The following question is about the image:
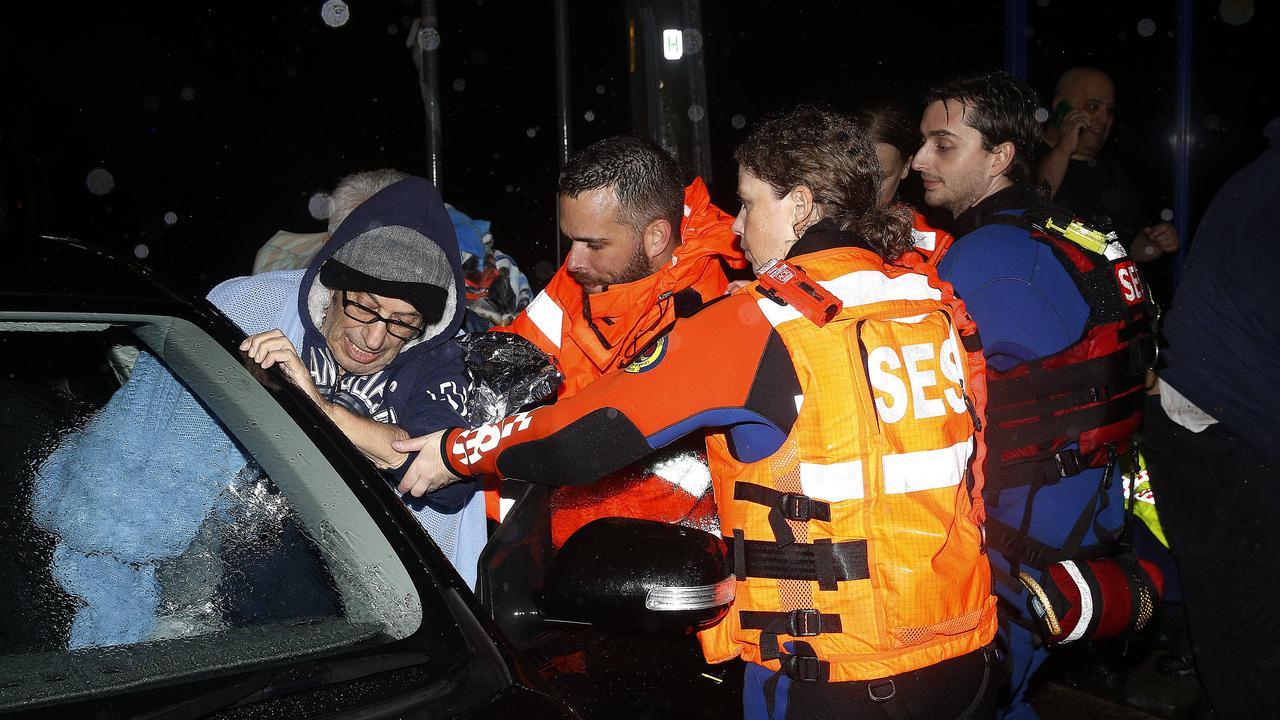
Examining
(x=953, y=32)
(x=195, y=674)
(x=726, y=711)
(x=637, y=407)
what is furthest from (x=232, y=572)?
(x=953, y=32)

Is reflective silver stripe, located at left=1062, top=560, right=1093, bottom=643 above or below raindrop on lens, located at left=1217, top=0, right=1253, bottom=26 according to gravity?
below

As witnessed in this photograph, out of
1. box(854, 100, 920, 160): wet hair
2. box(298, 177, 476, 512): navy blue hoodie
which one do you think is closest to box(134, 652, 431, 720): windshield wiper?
box(298, 177, 476, 512): navy blue hoodie

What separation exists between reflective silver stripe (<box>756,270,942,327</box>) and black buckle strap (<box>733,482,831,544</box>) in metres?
0.31

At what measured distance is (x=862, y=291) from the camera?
1925 millimetres

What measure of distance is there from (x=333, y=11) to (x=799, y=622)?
10.5 metres

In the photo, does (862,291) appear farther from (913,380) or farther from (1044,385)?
(1044,385)

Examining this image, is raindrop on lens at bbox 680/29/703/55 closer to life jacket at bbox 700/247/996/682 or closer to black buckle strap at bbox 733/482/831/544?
life jacket at bbox 700/247/996/682

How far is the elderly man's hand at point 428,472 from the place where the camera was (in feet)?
7.03

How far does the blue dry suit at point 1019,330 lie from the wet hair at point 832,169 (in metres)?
0.58

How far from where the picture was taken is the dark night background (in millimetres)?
5992

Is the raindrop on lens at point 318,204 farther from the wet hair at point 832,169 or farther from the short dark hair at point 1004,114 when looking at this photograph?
the wet hair at point 832,169

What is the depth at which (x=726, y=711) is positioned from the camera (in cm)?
205

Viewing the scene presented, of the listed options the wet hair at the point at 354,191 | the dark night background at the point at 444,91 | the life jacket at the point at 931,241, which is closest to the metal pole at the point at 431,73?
the wet hair at the point at 354,191

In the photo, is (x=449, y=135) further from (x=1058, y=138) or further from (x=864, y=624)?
(x=864, y=624)
